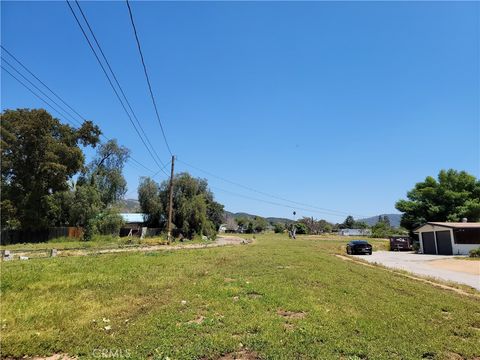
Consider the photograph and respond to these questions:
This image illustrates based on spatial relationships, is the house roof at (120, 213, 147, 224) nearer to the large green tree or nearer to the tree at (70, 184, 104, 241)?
the large green tree

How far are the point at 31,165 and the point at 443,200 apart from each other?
2072 inches

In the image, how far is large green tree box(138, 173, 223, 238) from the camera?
170 ft

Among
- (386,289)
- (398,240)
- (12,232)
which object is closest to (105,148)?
(12,232)

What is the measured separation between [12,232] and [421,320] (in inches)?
1722

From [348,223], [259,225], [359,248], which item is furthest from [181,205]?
[348,223]

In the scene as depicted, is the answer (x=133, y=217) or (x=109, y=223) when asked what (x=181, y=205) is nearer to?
(x=109, y=223)

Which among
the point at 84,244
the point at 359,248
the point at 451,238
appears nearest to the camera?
the point at 84,244

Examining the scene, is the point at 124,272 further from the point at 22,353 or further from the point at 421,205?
the point at 421,205

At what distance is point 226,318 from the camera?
281 inches

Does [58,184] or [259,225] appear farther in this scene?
[259,225]

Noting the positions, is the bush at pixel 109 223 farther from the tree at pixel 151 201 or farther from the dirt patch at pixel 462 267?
the dirt patch at pixel 462 267

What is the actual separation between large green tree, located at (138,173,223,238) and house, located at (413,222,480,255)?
28493mm

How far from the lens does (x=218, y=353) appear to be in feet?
17.7

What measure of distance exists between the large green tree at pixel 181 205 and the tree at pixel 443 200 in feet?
96.2
